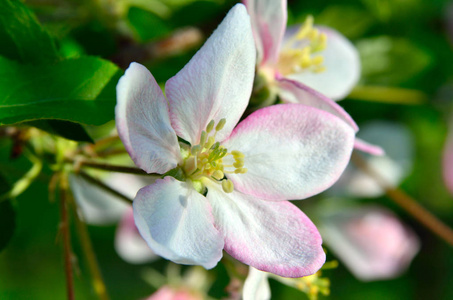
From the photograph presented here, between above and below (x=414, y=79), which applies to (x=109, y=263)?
below

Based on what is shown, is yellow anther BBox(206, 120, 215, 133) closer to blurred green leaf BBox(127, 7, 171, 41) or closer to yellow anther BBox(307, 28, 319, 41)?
yellow anther BBox(307, 28, 319, 41)

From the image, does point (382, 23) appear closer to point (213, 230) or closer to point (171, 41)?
point (171, 41)

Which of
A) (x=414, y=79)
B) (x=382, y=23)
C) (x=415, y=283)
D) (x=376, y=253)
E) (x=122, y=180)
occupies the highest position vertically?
(x=382, y=23)

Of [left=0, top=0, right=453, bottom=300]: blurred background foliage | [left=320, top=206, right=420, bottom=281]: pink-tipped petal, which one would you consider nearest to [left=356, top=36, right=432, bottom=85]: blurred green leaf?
[left=0, top=0, right=453, bottom=300]: blurred background foliage

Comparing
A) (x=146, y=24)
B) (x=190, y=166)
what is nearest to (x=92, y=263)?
→ (x=190, y=166)

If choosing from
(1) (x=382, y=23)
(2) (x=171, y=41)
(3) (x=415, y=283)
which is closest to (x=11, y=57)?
(2) (x=171, y=41)

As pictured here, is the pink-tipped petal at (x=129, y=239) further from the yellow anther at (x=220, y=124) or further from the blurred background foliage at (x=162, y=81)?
the yellow anther at (x=220, y=124)
